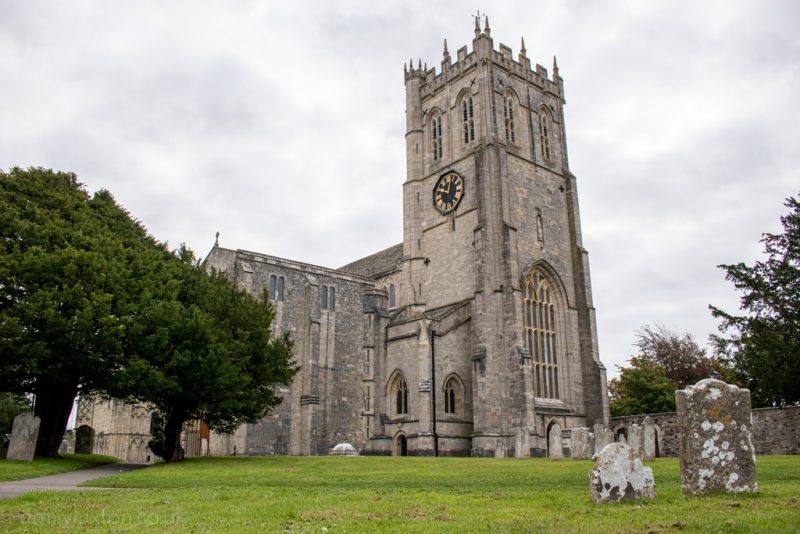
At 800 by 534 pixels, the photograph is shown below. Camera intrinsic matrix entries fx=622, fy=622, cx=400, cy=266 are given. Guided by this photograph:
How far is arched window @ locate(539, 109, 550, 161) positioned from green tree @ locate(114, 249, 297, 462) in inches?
942

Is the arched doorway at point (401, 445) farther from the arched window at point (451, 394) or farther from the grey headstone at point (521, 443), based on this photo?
the grey headstone at point (521, 443)

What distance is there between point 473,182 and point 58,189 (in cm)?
2325

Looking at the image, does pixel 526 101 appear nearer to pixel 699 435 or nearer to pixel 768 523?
pixel 699 435

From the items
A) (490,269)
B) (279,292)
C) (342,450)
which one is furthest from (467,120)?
(342,450)

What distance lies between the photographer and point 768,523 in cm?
659

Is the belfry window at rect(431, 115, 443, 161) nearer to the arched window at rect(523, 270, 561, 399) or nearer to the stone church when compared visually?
the stone church

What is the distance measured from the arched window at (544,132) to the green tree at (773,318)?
16.9m

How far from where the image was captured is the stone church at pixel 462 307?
3412 centimetres

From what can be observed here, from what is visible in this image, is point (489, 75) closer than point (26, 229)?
No

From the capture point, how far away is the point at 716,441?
9.30 meters

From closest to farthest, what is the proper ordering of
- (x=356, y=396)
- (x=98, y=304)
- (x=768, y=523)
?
(x=768, y=523), (x=98, y=304), (x=356, y=396)

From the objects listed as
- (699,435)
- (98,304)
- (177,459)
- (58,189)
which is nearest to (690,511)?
(699,435)

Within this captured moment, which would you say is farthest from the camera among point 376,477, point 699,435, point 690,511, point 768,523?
point 376,477

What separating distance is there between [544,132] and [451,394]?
64.8 feet
